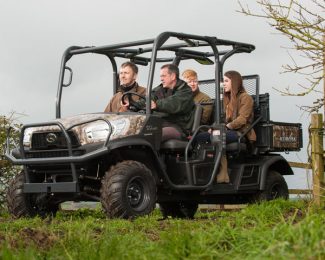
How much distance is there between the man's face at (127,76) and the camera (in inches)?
392

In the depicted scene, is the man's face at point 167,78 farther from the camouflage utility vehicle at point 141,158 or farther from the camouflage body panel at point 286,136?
the camouflage body panel at point 286,136

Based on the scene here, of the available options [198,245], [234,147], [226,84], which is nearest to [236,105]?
[226,84]

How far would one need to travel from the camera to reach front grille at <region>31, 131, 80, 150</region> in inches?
359

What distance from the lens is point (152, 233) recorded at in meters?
6.95

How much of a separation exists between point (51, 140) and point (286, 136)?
3969 millimetres

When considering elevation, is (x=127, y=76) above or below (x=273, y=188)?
above

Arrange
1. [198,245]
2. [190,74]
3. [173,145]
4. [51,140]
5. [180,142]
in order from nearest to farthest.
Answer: [198,245]
[51,140]
[173,145]
[180,142]
[190,74]

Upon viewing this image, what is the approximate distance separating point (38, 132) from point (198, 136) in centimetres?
205

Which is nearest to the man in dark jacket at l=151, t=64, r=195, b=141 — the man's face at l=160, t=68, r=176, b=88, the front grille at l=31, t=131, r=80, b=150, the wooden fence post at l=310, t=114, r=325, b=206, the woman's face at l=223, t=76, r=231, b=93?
the man's face at l=160, t=68, r=176, b=88

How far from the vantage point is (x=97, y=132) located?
9016mm

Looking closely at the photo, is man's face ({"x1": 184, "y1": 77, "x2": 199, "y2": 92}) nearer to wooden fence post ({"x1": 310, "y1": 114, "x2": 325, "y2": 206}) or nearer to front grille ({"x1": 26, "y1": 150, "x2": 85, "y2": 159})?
wooden fence post ({"x1": 310, "y1": 114, "x2": 325, "y2": 206})

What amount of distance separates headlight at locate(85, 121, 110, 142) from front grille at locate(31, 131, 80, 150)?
0.17m

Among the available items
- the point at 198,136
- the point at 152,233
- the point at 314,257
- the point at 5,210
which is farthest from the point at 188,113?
the point at 314,257

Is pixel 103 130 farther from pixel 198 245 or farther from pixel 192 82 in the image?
pixel 198 245
